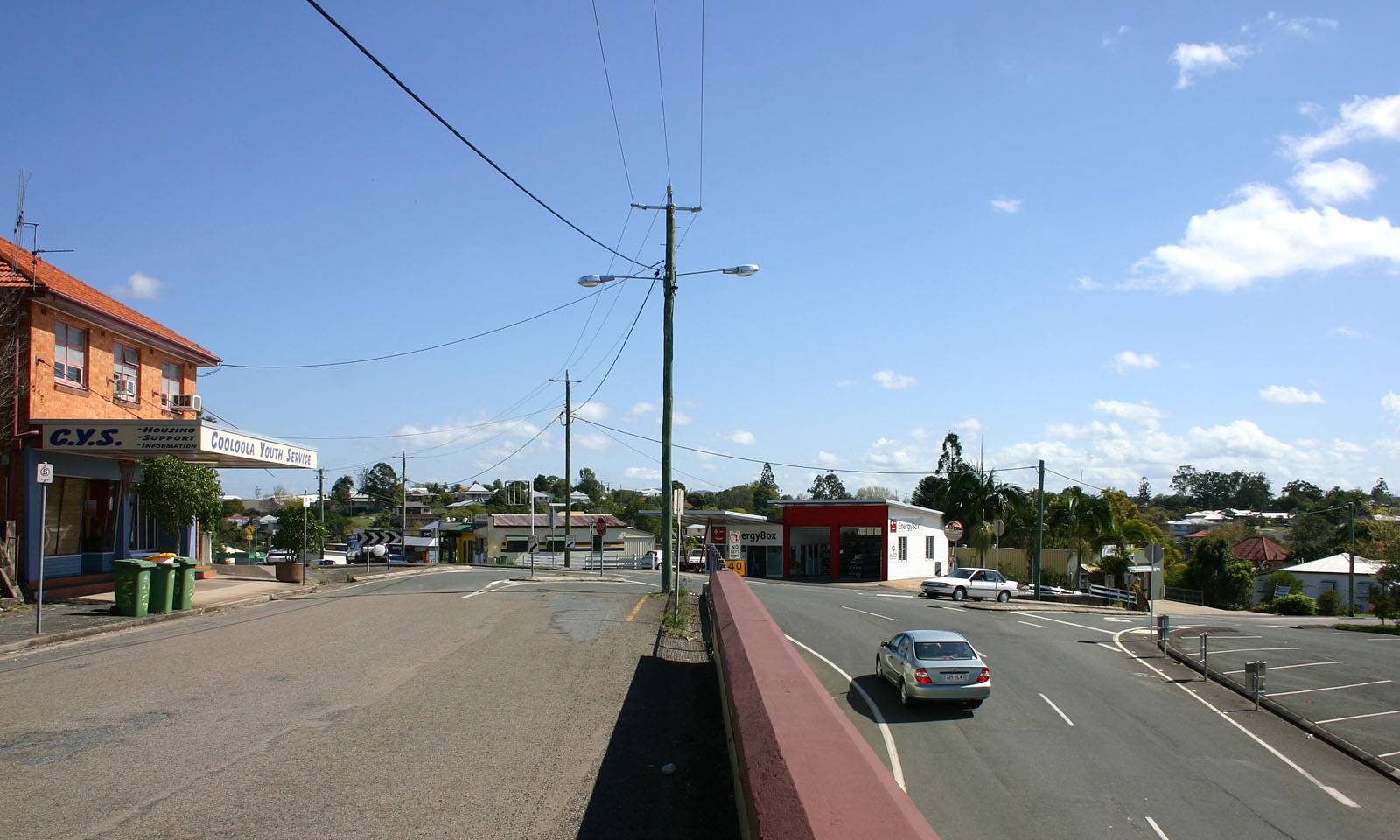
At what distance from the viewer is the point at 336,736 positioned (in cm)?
798

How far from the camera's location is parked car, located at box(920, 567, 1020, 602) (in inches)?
1585

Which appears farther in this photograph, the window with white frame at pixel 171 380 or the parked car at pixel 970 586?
the parked car at pixel 970 586

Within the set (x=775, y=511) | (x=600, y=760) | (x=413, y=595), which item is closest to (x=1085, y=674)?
(x=413, y=595)

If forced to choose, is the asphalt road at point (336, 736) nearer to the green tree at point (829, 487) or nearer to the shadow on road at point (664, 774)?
the shadow on road at point (664, 774)

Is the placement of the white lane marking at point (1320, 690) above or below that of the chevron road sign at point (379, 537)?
below

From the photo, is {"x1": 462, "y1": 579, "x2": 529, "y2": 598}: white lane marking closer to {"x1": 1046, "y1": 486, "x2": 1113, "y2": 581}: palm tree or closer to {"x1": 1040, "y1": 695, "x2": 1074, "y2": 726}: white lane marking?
{"x1": 1040, "y1": 695, "x2": 1074, "y2": 726}: white lane marking

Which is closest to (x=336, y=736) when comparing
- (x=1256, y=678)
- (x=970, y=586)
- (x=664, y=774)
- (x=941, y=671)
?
(x=664, y=774)

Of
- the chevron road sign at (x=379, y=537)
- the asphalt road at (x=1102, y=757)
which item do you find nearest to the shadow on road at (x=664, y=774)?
the asphalt road at (x=1102, y=757)

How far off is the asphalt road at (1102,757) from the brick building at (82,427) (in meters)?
15.8

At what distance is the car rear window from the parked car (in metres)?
22.9

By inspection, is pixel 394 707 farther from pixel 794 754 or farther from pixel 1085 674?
pixel 1085 674

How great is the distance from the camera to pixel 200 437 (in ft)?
68.8

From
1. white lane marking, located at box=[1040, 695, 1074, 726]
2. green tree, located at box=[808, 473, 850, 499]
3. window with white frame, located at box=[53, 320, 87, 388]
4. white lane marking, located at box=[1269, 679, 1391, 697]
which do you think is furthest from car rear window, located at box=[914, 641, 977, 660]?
green tree, located at box=[808, 473, 850, 499]

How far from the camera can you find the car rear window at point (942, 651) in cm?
1747
